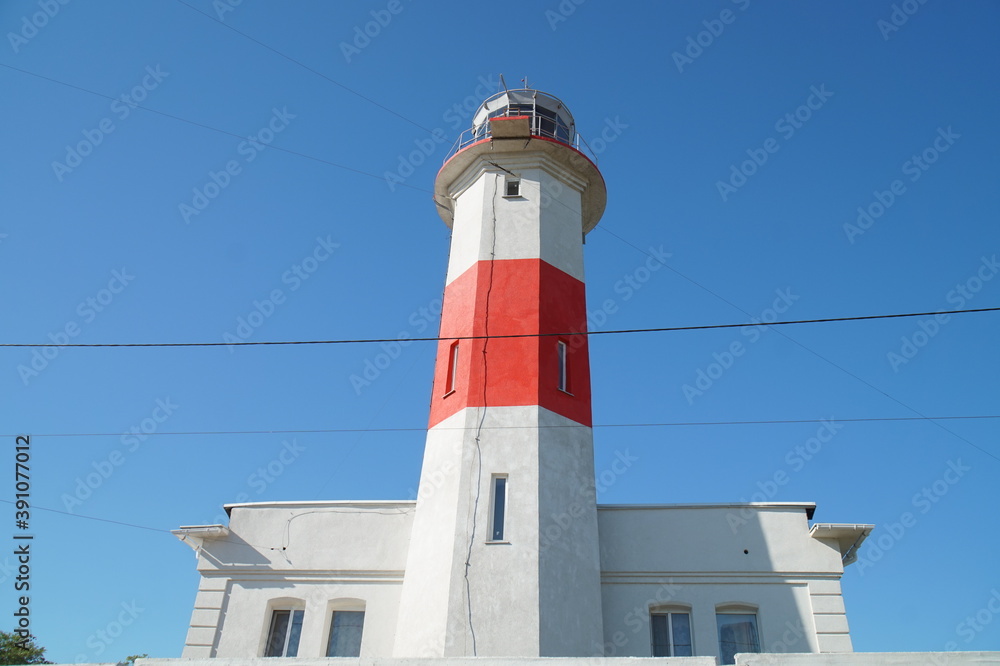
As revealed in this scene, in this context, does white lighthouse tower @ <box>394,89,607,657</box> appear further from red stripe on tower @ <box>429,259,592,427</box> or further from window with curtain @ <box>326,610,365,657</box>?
window with curtain @ <box>326,610,365,657</box>

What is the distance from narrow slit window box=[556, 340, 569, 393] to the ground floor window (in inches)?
281

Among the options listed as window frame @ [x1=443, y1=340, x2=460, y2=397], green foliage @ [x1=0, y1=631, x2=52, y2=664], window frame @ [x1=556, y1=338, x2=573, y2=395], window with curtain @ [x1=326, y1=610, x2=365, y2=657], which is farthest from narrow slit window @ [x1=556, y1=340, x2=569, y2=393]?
green foliage @ [x1=0, y1=631, x2=52, y2=664]

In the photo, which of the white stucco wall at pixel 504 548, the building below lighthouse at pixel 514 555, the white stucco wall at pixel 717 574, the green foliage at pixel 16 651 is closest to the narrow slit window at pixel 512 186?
the building below lighthouse at pixel 514 555

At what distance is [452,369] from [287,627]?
6.33 meters

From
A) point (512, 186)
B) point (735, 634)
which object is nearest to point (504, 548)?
point (735, 634)

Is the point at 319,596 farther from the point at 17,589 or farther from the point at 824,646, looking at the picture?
the point at 824,646

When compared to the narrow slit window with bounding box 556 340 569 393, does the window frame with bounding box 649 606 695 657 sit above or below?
below

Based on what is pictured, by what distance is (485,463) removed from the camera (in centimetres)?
1600

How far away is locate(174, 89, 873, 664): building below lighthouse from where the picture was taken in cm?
1474

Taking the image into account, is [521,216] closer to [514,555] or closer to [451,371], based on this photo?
[451,371]

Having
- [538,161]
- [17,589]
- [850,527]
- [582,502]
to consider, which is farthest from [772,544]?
[17,589]

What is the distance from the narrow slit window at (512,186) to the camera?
20.3 meters

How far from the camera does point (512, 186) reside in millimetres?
20500

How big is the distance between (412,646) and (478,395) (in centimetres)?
505
